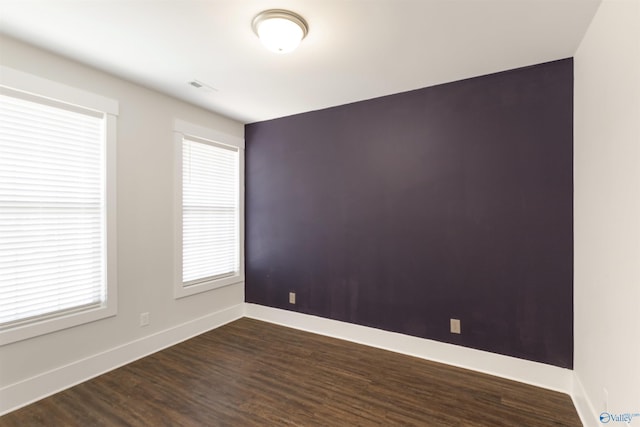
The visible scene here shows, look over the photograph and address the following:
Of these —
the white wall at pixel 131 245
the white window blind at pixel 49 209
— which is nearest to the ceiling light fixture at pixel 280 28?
the white wall at pixel 131 245

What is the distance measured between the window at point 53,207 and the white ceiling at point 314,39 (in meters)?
0.41

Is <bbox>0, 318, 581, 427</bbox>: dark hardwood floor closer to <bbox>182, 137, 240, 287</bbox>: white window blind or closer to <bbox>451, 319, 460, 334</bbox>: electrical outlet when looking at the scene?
<bbox>451, 319, 460, 334</bbox>: electrical outlet

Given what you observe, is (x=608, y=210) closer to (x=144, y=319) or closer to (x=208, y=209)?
(x=208, y=209)

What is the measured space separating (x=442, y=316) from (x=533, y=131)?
176 centimetres

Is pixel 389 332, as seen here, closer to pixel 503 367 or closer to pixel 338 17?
pixel 503 367

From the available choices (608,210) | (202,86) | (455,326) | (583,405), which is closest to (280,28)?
(202,86)

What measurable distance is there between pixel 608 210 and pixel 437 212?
1262 mm

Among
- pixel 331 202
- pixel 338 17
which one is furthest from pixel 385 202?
pixel 338 17

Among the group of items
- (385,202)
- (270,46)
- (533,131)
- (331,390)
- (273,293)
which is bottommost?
(331,390)

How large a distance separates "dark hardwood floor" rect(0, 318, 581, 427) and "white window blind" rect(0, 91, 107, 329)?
72 centimetres

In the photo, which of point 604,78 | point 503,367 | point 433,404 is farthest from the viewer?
point 503,367

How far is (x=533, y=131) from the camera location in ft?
7.72

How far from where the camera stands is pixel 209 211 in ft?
11.7

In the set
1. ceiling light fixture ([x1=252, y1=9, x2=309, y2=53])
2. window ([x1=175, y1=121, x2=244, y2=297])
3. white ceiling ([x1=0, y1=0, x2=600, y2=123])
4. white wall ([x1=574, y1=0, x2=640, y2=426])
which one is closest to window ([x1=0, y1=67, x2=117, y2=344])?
white ceiling ([x1=0, y1=0, x2=600, y2=123])
